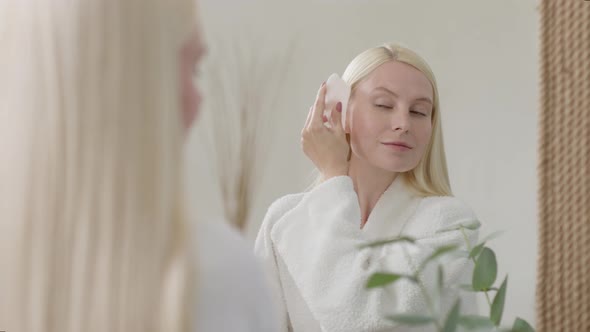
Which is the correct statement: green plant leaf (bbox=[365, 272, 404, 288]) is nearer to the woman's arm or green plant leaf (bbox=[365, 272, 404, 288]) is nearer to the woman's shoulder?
the woman's arm

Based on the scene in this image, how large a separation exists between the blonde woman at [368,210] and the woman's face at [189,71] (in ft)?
1.91

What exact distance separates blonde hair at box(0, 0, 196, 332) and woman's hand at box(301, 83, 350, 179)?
0.73 metres

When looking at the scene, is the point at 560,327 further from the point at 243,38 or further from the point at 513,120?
the point at 243,38

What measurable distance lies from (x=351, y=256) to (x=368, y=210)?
21 cm

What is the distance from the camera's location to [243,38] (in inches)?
145

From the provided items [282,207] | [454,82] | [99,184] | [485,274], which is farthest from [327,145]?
[454,82]

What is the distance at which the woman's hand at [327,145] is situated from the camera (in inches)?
52.6

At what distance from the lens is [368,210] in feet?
4.60

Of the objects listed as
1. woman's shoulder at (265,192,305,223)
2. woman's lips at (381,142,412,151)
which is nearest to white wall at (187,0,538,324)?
woman's shoulder at (265,192,305,223)

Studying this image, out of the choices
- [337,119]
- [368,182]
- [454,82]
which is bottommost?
[368,182]

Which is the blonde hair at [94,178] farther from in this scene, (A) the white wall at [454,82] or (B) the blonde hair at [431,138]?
(A) the white wall at [454,82]

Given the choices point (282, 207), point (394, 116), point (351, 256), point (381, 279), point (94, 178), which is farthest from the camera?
point (282, 207)

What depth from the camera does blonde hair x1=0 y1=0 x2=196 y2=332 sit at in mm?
596

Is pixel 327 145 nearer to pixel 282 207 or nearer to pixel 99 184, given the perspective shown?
pixel 282 207
